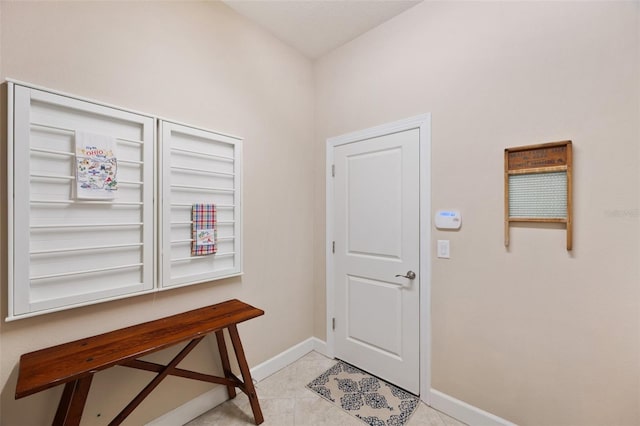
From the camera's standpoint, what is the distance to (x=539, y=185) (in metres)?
1.49

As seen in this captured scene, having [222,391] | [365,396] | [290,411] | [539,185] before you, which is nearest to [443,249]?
[539,185]

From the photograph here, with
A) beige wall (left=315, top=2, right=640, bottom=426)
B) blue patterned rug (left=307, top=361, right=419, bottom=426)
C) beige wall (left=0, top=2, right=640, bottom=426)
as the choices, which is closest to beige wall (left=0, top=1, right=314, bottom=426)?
beige wall (left=0, top=2, right=640, bottom=426)

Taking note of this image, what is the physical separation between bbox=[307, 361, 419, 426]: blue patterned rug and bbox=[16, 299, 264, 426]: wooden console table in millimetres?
565

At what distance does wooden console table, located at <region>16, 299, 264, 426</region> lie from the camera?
42.9 inches

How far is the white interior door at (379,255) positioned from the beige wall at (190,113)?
40 centimetres

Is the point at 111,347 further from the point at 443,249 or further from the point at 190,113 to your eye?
the point at 443,249

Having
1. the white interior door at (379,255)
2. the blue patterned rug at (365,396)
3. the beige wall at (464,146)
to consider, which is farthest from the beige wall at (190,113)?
the blue patterned rug at (365,396)

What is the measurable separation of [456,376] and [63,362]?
218cm

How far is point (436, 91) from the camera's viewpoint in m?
1.87

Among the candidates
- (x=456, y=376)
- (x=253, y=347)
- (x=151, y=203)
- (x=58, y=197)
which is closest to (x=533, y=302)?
(x=456, y=376)

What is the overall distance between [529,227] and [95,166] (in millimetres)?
2411

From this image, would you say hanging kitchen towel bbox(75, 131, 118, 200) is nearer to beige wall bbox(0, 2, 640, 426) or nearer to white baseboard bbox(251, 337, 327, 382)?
beige wall bbox(0, 2, 640, 426)

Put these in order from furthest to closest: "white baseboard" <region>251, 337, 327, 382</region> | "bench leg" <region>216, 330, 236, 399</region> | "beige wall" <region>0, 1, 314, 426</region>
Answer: "white baseboard" <region>251, 337, 327, 382</region> → "bench leg" <region>216, 330, 236, 399</region> → "beige wall" <region>0, 1, 314, 426</region>

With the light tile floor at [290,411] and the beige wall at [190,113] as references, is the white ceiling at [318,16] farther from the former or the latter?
the light tile floor at [290,411]
